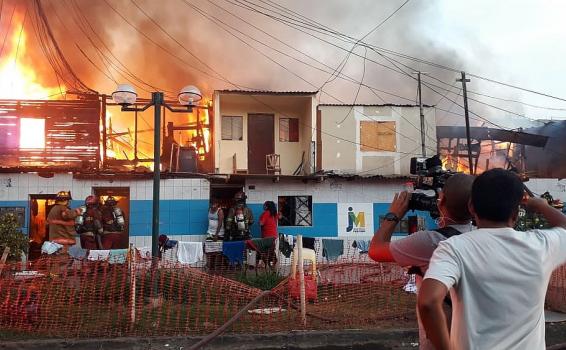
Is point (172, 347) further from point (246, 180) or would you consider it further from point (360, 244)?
point (246, 180)

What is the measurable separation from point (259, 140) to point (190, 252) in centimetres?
714

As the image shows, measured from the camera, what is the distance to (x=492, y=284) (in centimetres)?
173

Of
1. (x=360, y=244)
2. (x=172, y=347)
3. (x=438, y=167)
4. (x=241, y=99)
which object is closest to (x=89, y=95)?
(x=241, y=99)

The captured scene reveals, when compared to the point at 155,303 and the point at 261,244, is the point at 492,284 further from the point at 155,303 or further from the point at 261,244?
the point at 261,244

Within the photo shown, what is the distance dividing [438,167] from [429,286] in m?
1.04

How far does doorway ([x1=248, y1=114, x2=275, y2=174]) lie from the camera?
706 inches

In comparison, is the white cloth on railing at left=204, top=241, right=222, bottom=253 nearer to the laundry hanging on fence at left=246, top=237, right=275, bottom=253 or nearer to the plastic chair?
the laundry hanging on fence at left=246, top=237, right=275, bottom=253

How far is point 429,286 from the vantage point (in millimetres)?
1693

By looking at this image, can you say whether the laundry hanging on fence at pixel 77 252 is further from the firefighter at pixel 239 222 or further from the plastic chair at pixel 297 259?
the firefighter at pixel 239 222

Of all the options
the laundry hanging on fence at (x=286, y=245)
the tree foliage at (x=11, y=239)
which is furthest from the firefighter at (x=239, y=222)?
the tree foliage at (x=11, y=239)

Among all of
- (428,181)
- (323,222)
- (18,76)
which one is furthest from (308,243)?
(18,76)

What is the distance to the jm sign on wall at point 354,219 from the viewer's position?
627 inches

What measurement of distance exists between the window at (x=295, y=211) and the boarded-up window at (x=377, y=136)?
3.38m

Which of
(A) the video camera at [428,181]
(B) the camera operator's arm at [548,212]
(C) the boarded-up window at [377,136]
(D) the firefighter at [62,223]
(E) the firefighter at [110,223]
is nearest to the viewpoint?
(B) the camera operator's arm at [548,212]
